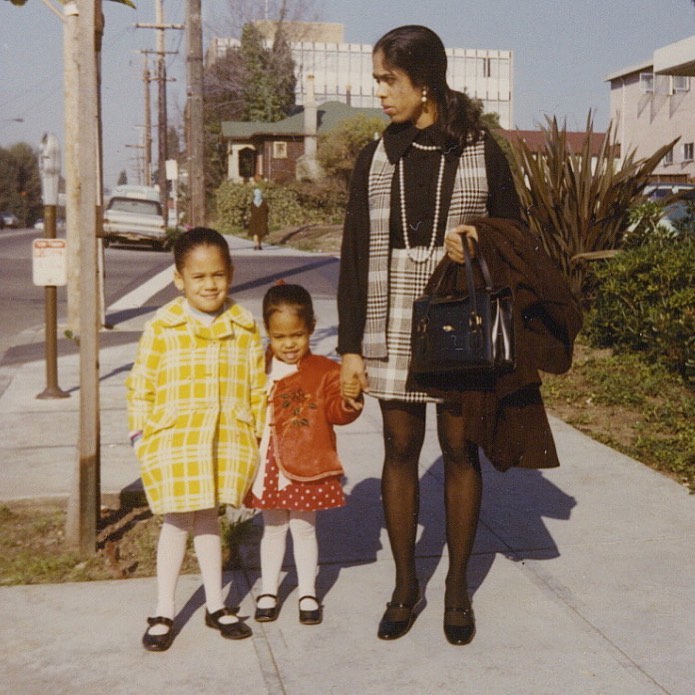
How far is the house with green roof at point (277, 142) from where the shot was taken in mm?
53156

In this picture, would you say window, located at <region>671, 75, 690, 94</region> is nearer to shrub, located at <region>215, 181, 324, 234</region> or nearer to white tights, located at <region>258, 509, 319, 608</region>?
shrub, located at <region>215, 181, 324, 234</region>

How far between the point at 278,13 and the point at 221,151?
871cm

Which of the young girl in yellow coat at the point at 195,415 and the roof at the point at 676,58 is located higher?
the roof at the point at 676,58

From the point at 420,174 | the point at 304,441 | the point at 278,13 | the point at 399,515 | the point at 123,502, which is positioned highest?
the point at 278,13

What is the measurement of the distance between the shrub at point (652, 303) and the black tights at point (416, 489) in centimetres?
439

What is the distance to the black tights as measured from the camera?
12.0 ft

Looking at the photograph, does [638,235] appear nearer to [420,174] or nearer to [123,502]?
[123,502]

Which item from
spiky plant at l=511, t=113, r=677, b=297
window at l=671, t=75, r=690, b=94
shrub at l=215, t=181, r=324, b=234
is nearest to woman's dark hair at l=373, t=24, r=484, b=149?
spiky plant at l=511, t=113, r=677, b=297

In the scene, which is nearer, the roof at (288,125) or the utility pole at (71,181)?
the utility pole at (71,181)

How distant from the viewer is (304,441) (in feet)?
12.3

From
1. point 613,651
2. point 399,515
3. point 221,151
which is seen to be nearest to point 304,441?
point 399,515

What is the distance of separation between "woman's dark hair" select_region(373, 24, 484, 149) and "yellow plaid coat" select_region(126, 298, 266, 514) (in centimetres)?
100

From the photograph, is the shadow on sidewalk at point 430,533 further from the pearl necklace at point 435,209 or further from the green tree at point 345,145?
the green tree at point 345,145

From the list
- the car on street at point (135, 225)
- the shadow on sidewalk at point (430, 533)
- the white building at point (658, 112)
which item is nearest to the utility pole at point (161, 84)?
the car on street at point (135, 225)
